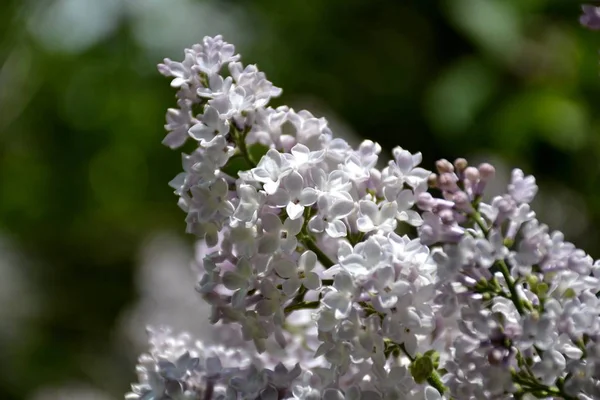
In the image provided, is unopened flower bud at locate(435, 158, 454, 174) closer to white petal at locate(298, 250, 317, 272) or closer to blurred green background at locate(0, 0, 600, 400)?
white petal at locate(298, 250, 317, 272)

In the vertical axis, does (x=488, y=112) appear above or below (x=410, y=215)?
above

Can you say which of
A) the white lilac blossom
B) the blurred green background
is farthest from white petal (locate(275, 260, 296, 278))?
the blurred green background

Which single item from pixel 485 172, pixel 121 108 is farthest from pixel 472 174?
pixel 121 108

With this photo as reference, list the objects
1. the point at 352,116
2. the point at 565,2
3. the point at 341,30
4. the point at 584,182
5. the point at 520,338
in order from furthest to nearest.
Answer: the point at 341,30 → the point at 352,116 → the point at 565,2 → the point at 584,182 → the point at 520,338

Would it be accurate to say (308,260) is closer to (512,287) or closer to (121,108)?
(512,287)

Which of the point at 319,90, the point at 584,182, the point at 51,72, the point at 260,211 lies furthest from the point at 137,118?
the point at 260,211

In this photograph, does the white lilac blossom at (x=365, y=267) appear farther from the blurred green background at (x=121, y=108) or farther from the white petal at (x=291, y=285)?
the blurred green background at (x=121, y=108)

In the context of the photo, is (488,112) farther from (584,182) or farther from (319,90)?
(319,90)

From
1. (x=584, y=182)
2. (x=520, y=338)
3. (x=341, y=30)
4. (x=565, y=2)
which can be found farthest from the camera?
(x=341, y=30)

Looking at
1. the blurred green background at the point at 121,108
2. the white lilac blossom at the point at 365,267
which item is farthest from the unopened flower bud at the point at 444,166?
the blurred green background at the point at 121,108
